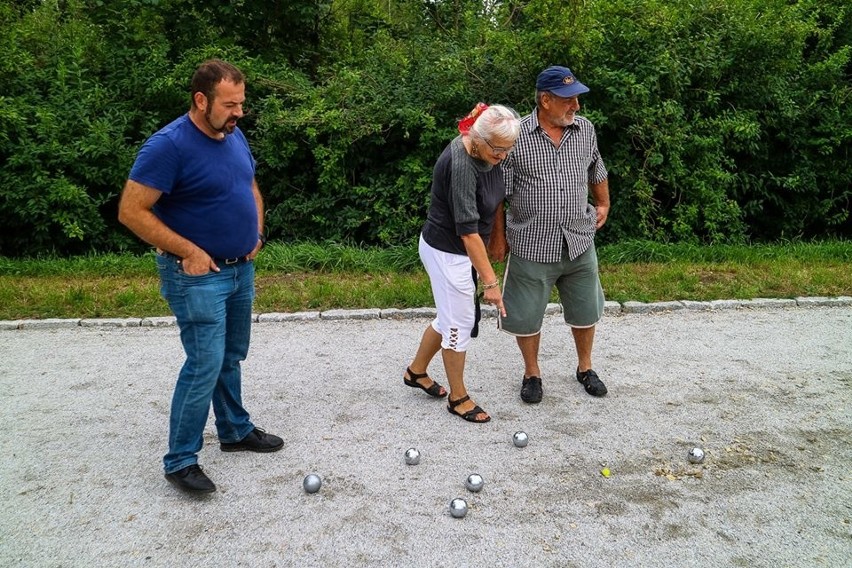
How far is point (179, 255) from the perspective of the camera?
3.12 meters

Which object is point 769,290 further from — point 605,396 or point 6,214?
point 6,214

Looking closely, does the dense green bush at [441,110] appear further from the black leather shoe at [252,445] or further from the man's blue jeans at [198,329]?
the man's blue jeans at [198,329]

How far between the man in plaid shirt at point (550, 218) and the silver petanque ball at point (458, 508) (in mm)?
1348

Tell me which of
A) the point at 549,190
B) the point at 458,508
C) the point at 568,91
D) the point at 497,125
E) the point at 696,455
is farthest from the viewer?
the point at 549,190

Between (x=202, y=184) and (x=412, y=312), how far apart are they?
10.6 ft

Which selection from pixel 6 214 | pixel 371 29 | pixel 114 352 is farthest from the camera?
pixel 371 29

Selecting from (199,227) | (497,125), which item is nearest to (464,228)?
(497,125)

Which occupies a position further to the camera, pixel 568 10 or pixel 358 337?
pixel 568 10

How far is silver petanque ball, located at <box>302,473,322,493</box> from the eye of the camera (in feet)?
11.1

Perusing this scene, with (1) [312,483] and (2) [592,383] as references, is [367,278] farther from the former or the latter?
(1) [312,483]

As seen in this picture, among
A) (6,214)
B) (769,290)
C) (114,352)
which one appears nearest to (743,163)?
(769,290)

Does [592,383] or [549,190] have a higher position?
[549,190]

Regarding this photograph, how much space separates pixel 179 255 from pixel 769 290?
5592 millimetres

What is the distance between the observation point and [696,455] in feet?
12.0
